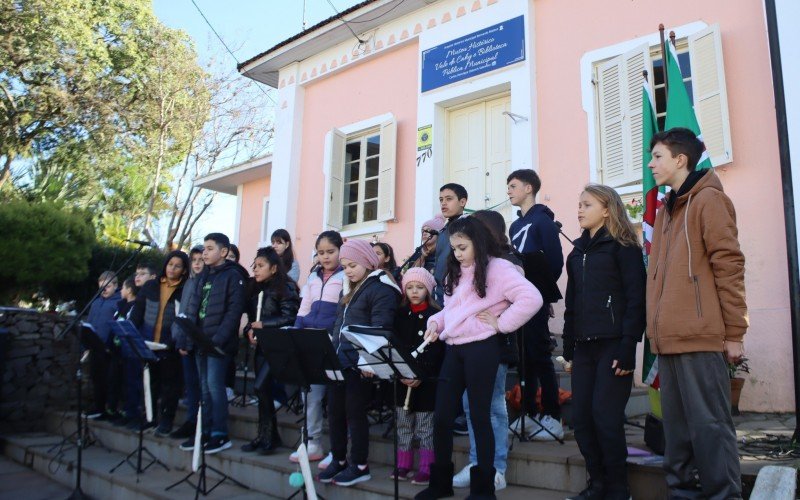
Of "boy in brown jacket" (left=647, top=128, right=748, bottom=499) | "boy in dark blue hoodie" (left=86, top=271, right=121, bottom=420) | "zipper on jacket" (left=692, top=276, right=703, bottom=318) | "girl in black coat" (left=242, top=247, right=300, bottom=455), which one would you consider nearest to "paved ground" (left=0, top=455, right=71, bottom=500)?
"boy in dark blue hoodie" (left=86, top=271, right=121, bottom=420)

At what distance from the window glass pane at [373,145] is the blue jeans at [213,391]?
548 cm

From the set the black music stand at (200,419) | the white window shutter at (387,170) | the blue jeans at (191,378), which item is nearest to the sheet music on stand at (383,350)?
the black music stand at (200,419)

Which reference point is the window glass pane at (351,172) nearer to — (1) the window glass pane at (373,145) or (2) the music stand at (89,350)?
(1) the window glass pane at (373,145)

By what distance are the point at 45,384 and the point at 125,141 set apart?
1195 cm

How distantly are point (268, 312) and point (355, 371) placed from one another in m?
1.61

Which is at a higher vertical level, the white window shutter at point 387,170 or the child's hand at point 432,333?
the white window shutter at point 387,170

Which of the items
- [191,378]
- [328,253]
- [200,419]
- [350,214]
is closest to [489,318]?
[328,253]

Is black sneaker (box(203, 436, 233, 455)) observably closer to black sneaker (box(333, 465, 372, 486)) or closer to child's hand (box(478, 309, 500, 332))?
black sneaker (box(333, 465, 372, 486))

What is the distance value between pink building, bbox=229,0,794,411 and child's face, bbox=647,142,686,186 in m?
3.34

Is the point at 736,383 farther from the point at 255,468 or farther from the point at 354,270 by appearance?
the point at 255,468

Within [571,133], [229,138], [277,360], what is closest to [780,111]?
[571,133]

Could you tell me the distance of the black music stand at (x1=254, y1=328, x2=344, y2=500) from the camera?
3.85 metres

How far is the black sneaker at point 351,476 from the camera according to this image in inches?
165

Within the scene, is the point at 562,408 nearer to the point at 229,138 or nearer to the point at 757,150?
the point at 757,150
